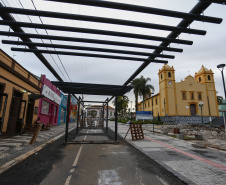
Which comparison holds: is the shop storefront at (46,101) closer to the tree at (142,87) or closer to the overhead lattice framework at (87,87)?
the overhead lattice framework at (87,87)

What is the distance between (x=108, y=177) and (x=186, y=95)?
39668 mm

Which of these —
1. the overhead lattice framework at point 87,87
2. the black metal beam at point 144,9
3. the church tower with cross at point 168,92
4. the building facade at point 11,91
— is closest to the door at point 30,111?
the building facade at point 11,91

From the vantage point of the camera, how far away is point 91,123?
18.0 meters

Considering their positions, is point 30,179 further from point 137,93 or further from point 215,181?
point 137,93

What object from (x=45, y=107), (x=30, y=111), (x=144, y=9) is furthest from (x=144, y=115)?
(x=144, y=9)

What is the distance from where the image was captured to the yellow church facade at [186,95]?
118ft

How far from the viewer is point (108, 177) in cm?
380

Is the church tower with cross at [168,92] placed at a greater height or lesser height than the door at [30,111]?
greater

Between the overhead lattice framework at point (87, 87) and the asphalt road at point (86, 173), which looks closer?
the asphalt road at point (86, 173)

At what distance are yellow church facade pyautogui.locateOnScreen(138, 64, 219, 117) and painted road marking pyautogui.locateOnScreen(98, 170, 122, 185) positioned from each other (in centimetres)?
→ 3307

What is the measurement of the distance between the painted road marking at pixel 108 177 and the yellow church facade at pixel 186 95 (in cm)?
3307

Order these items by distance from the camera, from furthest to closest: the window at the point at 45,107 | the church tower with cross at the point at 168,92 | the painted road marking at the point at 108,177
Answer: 1. the church tower with cross at the point at 168,92
2. the window at the point at 45,107
3. the painted road marking at the point at 108,177

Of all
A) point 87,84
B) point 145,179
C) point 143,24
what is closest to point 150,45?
point 143,24

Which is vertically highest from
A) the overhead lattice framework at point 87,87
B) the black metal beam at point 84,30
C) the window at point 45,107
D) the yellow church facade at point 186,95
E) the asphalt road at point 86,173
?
the yellow church facade at point 186,95
